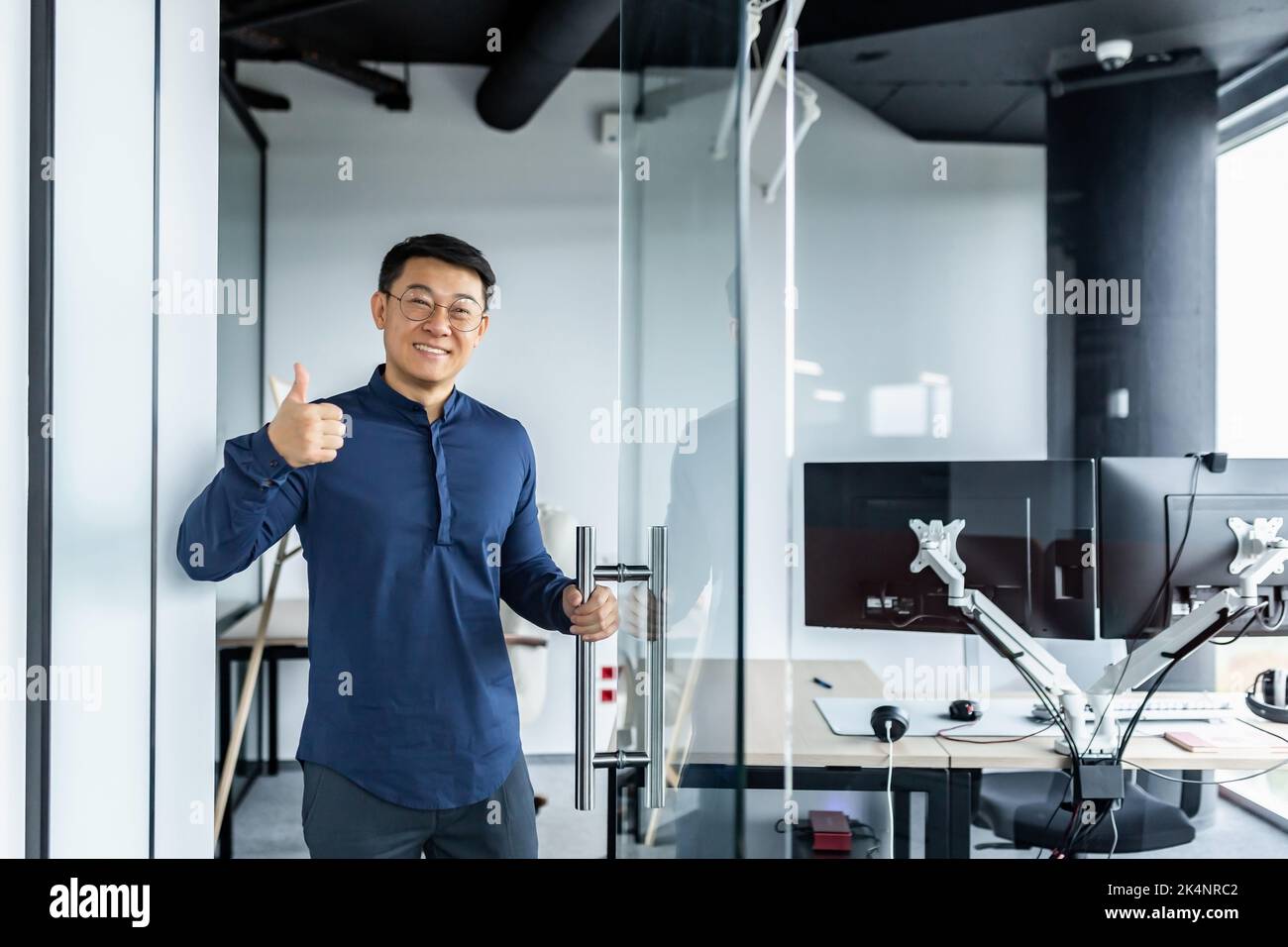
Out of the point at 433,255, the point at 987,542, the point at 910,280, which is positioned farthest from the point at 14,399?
the point at 910,280

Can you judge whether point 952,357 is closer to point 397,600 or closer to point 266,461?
point 397,600

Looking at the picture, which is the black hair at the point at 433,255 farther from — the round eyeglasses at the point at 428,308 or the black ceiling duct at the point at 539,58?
the black ceiling duct at the point at 539,58

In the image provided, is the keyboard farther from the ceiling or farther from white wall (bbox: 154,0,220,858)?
the ceiling

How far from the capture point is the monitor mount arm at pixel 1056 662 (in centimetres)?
160

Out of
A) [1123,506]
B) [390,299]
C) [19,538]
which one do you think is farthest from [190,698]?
[1123,506]

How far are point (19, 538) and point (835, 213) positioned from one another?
132 inches

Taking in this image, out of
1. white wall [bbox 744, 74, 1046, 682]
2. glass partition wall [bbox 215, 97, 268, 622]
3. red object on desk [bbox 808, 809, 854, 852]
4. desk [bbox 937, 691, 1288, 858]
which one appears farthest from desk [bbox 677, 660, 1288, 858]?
glass partition wall [bbox 215, 97, 268, 622]

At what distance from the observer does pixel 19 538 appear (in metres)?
1.20

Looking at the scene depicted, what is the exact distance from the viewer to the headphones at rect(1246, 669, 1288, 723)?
5.88 feet

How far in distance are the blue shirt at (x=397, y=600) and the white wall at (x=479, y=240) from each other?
1501 millimetres

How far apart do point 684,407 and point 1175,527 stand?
113cm

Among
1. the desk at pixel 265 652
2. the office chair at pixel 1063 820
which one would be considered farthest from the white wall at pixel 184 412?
the office chair at pixel 1063 820

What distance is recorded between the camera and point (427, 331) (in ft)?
4.32

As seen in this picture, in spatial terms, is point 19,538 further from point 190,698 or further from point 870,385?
point 870,385
